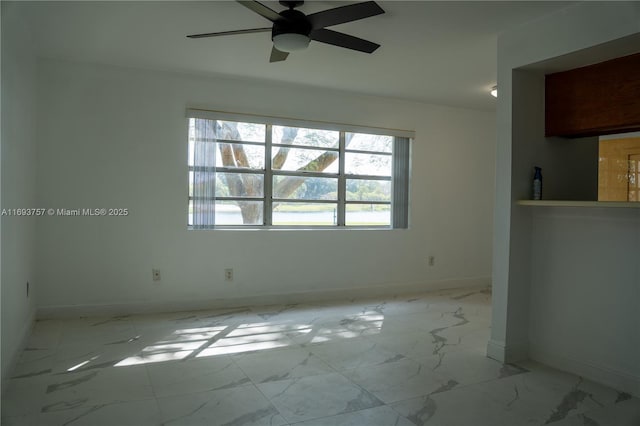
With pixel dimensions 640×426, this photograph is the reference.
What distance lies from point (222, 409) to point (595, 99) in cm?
287

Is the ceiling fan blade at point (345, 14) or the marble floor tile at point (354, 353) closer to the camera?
the ceiling fan blade at point (345, 14)

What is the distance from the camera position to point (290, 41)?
2727 mm

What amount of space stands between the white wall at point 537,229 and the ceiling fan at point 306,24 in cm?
107

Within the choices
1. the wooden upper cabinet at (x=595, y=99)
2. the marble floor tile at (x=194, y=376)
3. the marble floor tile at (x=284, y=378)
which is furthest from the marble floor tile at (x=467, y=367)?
the wooden upper cabinet at (x=595, y=99)

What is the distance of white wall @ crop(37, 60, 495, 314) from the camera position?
4.12 m

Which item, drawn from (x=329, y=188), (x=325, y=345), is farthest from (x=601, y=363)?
(x=329, y=188)

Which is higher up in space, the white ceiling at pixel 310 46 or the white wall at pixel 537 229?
the white ceiling at pixel 310 46

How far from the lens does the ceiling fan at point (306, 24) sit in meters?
2.39

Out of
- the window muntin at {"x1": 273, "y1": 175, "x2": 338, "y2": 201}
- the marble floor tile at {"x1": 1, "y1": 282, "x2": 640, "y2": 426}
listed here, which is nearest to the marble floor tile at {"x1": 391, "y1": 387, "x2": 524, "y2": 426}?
the marble floor tile at {"x1": 1, "y1": 282, "x2": 640, "y2": 426}

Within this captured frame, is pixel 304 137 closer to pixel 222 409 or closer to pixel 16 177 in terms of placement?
pixel 16 177

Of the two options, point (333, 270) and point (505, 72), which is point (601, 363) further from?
point (333, 270)

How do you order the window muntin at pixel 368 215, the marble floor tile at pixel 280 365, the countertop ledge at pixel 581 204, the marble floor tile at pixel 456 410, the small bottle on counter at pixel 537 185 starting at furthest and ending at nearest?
1. the window muntin at pixel 368 215
2. the small bottle on counter at pixel 537 185
3. the marble floor tile at pixel 280 365
4. the countertop ledge at pixel 581 204
5. the marble floor tile at pixel 456 410

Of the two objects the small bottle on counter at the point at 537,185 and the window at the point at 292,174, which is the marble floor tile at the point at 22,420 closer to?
the window at the point at 292,174

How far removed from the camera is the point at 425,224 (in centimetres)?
571
